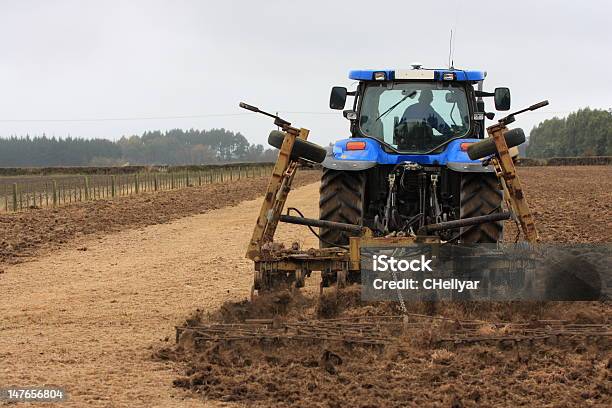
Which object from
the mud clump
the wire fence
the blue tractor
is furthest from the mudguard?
the wire fence

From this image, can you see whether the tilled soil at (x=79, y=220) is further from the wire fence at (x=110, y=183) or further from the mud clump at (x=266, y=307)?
the mud clump at (x=266, y=307)

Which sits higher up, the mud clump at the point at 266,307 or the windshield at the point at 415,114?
the windshield at the point at 415,114

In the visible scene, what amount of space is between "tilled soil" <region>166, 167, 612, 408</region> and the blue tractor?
4.79ft

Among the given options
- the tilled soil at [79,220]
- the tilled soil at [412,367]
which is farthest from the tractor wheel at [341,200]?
the tilled soil at [79,220]

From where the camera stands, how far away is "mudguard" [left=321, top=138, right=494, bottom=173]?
771 cm

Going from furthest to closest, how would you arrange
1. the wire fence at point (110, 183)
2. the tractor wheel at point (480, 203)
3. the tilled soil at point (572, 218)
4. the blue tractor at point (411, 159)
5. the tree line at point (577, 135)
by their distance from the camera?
1. the tree line at point (577, 135)
2. the wire fence at point (110, 183)
3. the tilled soil at point (572, 218)
4. the blue tractor at point (411, 159)
5. the tractor wheel at point (480, 203)

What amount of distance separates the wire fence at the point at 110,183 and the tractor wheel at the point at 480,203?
63.9 ft

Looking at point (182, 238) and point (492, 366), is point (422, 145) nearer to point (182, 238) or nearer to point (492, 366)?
point (492, 366)

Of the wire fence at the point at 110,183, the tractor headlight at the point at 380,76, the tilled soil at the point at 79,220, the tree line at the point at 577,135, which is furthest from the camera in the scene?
the tree line at the point at 577,135

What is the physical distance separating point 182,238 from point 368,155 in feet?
23.5

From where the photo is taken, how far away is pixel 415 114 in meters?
8.66

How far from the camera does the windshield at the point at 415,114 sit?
860 centimetres

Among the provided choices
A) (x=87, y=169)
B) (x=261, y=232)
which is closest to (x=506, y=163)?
(x=261, y=232)

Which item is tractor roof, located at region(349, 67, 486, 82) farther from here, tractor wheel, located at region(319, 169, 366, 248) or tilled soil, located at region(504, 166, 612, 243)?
tilled soil, located at region(504, 166, 612, 243)
